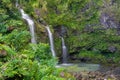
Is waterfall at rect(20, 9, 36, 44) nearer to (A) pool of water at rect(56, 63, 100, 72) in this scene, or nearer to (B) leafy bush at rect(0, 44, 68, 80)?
(A) pool of water at rect(56, 63, 100, 72)

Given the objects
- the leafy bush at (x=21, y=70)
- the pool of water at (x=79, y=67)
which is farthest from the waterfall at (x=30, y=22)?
the leafy bush at (x=21, y=70)

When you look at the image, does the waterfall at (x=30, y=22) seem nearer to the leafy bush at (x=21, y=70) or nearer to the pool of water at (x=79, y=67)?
the pool of water at (x=79, y=67)

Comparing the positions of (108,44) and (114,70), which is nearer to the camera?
(114,70)

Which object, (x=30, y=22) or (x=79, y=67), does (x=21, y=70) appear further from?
(x=30, y=22)

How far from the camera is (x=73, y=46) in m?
19.1

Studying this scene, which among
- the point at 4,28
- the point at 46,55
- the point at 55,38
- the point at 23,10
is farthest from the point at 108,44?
the point at 46,55

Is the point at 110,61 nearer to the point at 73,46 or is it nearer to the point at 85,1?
the point at 73,46

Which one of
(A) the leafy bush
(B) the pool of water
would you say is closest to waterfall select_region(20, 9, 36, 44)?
(B) the pool of water

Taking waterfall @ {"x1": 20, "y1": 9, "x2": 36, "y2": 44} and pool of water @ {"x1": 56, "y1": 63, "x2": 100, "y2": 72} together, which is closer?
pool of water @ {"x1": 56, "y1": 63, "x2": 100, "y2": 72}

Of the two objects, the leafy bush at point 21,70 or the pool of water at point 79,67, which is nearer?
the leafy bush at point 21,70

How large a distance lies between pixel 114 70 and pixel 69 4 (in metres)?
6.04

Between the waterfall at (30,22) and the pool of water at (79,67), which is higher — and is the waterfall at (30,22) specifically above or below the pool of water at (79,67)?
above

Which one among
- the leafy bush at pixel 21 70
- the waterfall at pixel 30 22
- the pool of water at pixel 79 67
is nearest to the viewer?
the leafy bush at pixel 21 70

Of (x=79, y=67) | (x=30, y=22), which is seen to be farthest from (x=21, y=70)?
(x=30, y=22)
